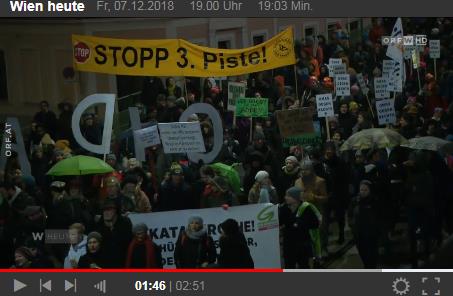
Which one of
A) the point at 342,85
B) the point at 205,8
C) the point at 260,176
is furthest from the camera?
the point at 342,85

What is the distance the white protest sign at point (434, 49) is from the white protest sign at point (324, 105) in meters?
1.13

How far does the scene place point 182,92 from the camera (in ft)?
40.6

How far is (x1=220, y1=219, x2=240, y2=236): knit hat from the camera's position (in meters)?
11.1

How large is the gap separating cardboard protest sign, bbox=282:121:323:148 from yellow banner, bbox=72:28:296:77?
91 centimetres

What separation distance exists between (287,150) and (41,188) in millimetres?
2686

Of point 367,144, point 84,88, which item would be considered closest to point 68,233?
point 84,88

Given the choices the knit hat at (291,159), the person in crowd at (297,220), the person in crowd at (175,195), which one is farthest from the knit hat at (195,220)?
the knit hat at (291,159)

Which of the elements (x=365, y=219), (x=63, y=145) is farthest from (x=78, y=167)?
(x=365, y=219)

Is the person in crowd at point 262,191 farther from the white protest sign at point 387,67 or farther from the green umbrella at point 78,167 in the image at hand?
the white protest sign at point 387,67

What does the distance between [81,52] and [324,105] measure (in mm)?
2861

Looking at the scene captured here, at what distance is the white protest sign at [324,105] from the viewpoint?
1261 centimetres

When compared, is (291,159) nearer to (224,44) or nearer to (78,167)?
(224,44)

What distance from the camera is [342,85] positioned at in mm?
13438
